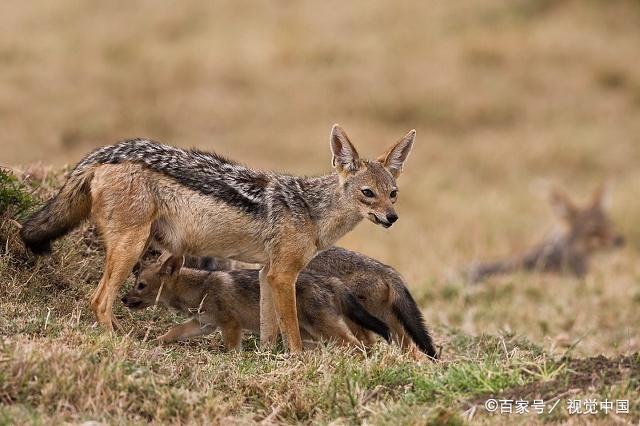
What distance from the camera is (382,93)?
2408cm

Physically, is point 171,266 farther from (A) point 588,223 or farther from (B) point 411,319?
(A) point 588,223

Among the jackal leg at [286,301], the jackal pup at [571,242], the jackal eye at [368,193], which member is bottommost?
the jackal pup at [571,242]

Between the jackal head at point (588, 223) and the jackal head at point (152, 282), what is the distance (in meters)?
9.27

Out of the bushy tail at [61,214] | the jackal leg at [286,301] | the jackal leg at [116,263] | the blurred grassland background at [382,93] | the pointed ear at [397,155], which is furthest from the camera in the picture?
the blurred grassland background at [382,93]

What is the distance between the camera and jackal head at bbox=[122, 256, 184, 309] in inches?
351

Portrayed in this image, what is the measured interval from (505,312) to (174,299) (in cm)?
514

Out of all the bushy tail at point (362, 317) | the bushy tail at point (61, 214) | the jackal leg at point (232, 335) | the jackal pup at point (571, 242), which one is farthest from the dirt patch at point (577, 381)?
the jackal pup at point (571, 242)

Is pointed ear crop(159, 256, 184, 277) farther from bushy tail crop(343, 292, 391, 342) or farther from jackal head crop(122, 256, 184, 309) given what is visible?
bushy tail crop(343, 292, 391, 342)

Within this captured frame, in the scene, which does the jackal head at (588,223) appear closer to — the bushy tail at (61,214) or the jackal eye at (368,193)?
the jackal eye at (368,193)

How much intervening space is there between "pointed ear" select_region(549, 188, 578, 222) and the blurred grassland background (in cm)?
81

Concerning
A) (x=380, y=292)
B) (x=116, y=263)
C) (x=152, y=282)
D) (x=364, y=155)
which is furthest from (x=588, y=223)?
(x=116, y=263)

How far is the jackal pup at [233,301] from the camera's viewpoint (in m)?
8.56

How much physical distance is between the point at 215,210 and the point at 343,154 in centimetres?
114

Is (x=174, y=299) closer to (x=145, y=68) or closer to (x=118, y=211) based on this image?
(x=118, y=211)
